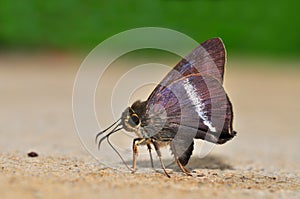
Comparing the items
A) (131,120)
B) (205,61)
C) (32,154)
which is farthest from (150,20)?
(131,120)

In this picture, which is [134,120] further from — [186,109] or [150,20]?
[150,20]

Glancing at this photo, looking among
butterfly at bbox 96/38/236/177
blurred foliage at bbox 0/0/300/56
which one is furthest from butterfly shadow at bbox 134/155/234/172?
blurred foliage at bbox 0/0/300/56

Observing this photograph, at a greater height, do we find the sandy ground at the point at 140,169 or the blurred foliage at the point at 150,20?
the blurred foliage at the point at 150,20

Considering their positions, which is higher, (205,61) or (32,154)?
(205,61)

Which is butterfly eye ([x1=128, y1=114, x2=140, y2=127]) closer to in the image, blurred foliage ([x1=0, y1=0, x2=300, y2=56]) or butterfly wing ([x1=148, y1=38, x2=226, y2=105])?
butterfly wing ([x1=148, y1=38, x2=226, y2=105])

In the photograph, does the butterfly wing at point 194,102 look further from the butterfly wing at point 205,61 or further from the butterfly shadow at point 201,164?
the butterfly shadow at point 201,164

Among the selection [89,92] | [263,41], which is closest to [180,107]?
[89,92]

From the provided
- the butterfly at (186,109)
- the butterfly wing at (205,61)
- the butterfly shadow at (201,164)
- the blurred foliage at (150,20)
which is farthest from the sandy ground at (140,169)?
the blurred foliage at (150,20)
